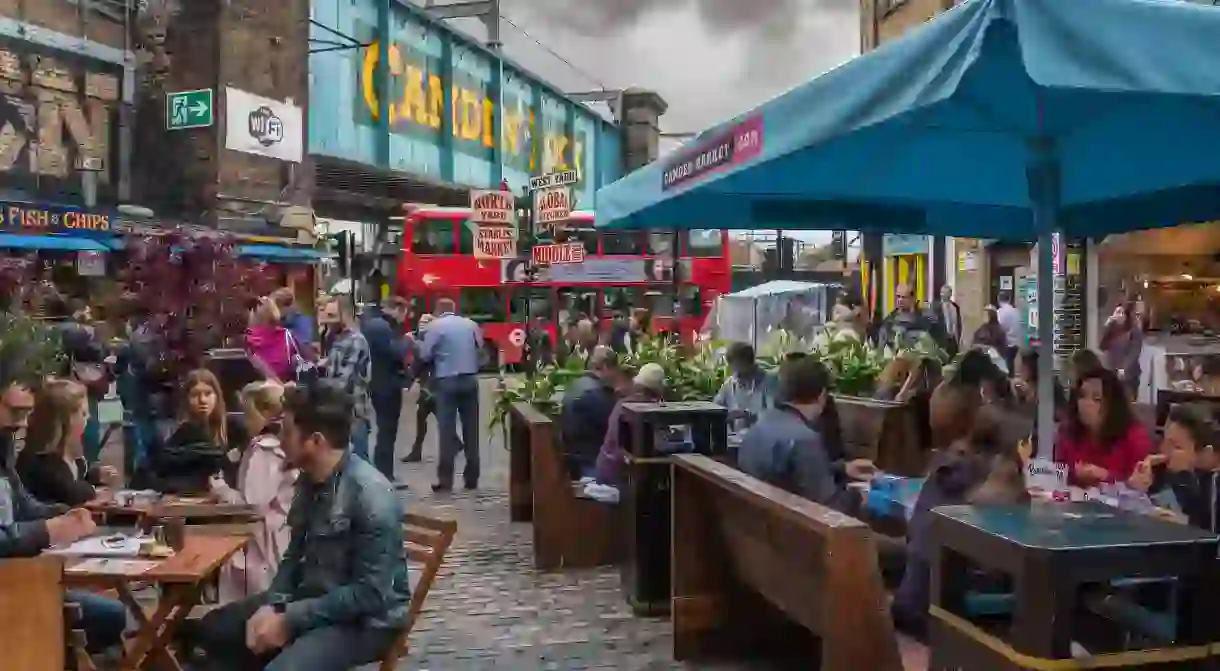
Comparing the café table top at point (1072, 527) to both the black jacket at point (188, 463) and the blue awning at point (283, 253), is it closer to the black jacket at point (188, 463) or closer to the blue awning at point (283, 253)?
the black jacket at point (188, 463)

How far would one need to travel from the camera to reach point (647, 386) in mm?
7824

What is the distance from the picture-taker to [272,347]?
11.1 metres

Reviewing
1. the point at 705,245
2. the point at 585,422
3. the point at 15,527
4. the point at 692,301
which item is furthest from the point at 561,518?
the point at 705,245

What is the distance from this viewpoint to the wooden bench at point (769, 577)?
13.5 feet

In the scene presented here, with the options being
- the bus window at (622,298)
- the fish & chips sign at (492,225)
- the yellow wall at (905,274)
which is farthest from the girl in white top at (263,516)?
the yellow wall at (905,274)

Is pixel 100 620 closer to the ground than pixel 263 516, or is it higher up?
closer to the ground

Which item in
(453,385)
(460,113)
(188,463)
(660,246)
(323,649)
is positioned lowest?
(323,649)

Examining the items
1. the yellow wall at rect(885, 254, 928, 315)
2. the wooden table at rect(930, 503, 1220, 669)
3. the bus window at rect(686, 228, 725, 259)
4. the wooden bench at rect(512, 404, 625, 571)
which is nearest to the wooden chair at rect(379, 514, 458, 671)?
the wooden table at rect(930, 503, 1220, 669)

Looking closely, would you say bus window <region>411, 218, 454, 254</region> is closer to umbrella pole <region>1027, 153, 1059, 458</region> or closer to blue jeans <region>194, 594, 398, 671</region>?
umbrella pole <region>1027, 153, 1059, 458</region>

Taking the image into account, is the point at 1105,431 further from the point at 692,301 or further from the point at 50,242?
the point at 692,301

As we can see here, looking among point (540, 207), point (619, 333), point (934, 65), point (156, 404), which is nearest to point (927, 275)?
point (619, 333)

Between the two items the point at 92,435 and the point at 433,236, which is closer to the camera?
the point at 92,435

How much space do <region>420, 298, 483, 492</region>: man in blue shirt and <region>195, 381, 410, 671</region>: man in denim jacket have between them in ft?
21.9

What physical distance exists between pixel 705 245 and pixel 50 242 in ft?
49.3
